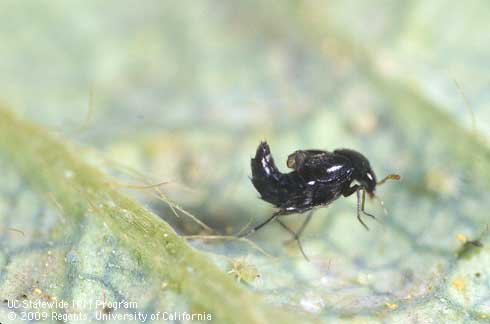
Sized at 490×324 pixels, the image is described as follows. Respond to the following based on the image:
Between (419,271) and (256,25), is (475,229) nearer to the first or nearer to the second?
(419,271)

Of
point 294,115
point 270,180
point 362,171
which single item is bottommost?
point 270,180

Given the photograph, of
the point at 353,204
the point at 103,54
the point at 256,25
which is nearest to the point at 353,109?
the point at 353,204

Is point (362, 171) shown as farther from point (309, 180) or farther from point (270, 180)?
point (270, 180)

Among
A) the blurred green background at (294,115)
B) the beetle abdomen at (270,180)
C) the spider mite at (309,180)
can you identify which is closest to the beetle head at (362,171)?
the spider mite at (309,180)

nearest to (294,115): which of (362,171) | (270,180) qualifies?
(362,171)

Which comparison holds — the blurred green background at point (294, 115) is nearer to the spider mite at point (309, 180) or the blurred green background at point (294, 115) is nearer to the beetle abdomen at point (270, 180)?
the spider mite at point (309, 180)

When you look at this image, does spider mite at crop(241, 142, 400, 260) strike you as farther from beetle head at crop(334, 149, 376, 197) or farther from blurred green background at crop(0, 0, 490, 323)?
blurred green background at crop(0, 0, 490, 323)
